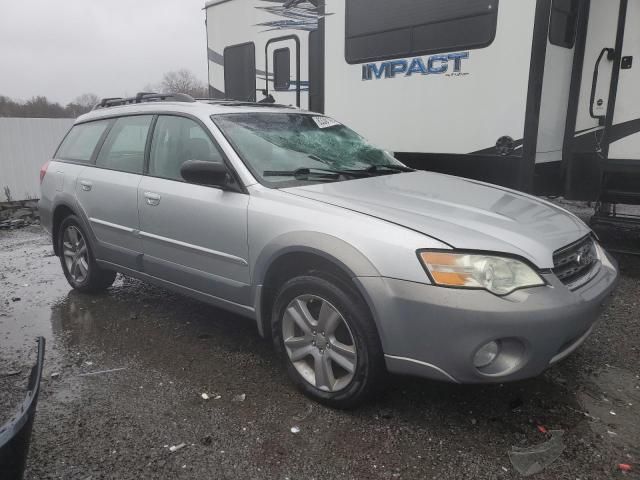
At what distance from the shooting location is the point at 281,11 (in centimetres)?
737

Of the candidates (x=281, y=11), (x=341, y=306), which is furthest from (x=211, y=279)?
(x=281, y=11)

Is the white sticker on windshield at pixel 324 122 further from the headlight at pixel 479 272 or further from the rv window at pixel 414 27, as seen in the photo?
the headlight at pixel 479 272

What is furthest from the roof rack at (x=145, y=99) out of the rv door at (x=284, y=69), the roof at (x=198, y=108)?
the rv door at (x=284, y=69)

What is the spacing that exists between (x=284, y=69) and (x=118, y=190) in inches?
159

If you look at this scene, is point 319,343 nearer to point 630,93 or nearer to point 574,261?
point 574,261

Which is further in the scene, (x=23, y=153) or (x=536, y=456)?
(x=23, y=153)

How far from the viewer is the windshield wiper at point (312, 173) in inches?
133

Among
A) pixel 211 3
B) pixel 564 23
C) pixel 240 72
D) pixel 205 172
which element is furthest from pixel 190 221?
pixel 211 3

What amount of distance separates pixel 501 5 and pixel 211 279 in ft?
12.6

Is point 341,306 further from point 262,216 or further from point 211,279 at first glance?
point 211,279

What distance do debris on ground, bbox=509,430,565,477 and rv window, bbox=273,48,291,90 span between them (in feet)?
19.7

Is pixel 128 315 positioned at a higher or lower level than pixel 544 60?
lower

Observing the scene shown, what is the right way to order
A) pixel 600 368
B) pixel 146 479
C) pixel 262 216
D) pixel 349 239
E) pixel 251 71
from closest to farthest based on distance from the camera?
pixel 146 479 → pixel 349 239 → pixel 262 216 → pixel 600 368 → pixel 251 71

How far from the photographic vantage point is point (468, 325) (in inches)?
94.9
